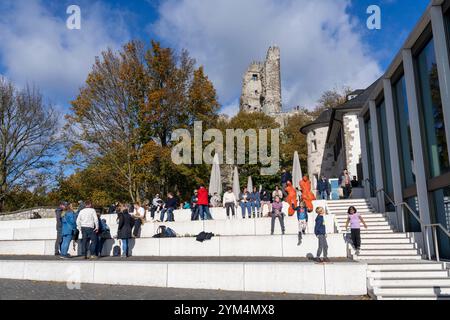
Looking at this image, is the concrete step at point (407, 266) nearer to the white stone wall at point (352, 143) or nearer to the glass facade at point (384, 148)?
the glass facade at point (384, 148)

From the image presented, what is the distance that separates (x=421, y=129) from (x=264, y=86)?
8423 centimetres

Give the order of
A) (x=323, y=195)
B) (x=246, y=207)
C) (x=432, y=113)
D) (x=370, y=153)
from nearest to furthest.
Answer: (x=432, y=113) < (x=246, y=207) < (x=370, y=153) < (x=323, y=195)

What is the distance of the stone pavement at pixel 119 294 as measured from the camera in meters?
9.02

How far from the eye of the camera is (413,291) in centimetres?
884

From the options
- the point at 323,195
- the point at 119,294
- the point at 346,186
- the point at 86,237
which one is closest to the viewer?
the point at 119,294

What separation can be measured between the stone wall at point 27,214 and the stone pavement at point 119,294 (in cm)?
1928

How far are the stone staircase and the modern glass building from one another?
0.67m

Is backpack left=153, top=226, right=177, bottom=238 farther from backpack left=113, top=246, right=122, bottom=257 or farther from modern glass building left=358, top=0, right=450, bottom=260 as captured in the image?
modern glass building left=358, top=0, right=450, bottom=260

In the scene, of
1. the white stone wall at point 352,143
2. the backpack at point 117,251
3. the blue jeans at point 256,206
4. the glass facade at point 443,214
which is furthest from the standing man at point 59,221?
the white stone wall at point 352,143

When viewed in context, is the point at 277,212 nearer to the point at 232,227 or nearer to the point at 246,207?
the point at 232,227

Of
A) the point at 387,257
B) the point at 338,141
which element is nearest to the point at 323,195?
the point at 387,257

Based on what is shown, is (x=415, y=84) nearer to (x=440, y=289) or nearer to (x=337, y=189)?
(x=440, y=289)

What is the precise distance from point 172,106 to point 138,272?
21.9 m

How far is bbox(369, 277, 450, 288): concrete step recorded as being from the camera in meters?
9.06
